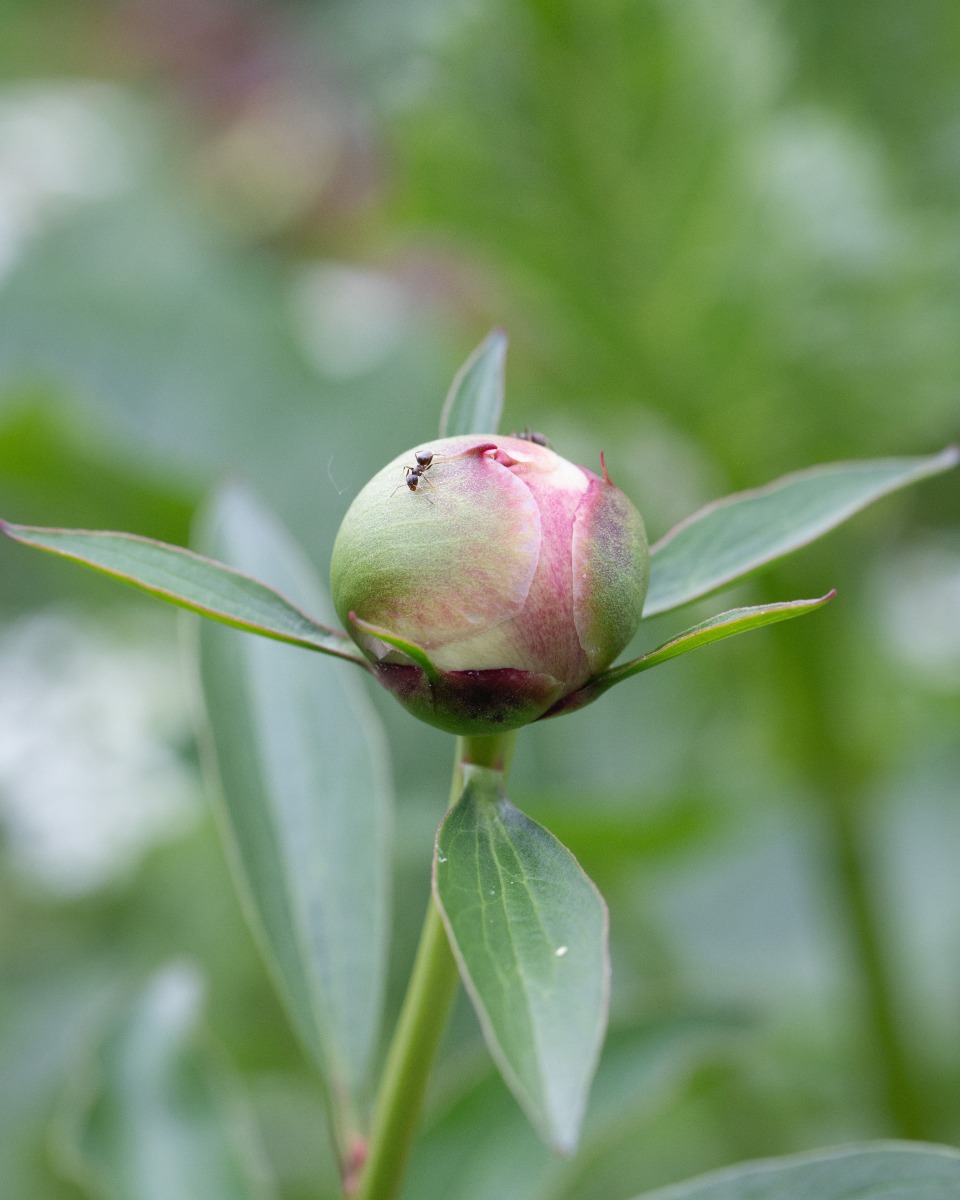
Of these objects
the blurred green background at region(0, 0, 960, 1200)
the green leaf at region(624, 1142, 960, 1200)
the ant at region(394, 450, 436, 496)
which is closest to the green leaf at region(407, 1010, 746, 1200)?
the green leaf at region(624, 1142, 960, 1200)

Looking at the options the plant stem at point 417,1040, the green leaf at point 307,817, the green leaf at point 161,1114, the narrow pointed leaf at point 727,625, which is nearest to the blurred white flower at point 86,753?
the green leaf at point 161,1114

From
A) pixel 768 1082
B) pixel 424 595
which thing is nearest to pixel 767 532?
pixel 424 595

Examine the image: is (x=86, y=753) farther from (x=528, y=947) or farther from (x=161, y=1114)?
(x=528, y=947)

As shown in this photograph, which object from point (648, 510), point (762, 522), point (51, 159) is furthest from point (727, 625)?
point (51, 159)

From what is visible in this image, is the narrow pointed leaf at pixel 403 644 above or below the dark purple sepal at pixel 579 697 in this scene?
above

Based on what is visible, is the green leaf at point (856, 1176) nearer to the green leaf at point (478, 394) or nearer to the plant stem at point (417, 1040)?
the plant stem at point (417, 1040)

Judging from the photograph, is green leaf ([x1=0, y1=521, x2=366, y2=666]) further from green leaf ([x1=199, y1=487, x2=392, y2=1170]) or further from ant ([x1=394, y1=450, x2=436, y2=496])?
green leaf ([x1=199, y1=487, x2=392, y2=1170])

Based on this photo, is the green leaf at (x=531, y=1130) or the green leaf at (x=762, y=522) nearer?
the green leaf at (x=762, y=522)

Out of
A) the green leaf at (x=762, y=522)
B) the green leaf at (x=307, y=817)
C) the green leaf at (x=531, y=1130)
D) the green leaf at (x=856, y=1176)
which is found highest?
the green leaf at (x=762, y=522)
